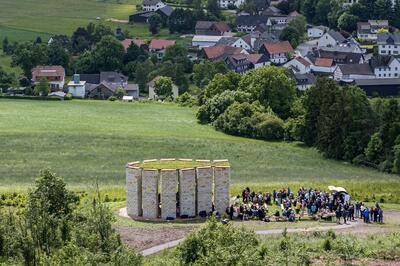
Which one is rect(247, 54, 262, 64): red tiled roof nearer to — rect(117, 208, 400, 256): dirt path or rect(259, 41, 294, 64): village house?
rect(259, 41, 294, 64): village house

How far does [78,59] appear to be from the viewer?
105000 millimetres

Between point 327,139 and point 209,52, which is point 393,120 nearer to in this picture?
point 327,139

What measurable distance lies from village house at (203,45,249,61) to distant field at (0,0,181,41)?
13.6 m

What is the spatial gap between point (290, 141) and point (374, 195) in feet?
80.0

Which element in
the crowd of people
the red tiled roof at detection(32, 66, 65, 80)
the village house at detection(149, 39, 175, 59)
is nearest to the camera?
the crowd of people

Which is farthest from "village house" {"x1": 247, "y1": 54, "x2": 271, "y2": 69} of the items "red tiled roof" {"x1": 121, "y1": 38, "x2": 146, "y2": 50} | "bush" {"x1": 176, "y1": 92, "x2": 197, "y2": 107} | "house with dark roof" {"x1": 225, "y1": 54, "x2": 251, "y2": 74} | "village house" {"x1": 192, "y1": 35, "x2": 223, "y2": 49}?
"bush" {"x1": 176, "y1": 92, "x2": 197, "y2": 107}

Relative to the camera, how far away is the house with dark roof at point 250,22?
127500 millimetres

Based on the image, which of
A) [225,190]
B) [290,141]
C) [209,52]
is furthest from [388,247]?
[209,52]

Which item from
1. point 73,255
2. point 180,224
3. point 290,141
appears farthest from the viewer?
point 290,141

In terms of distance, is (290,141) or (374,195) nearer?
(374,195)

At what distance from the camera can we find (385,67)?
337ft

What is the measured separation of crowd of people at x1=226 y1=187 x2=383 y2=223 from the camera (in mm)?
38219

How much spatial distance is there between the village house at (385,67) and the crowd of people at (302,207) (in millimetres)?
63417

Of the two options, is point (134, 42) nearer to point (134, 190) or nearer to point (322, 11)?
point (322, 11)
